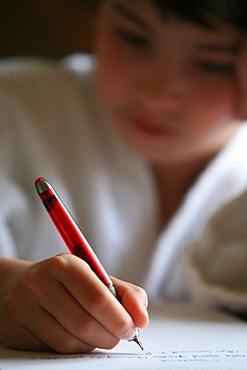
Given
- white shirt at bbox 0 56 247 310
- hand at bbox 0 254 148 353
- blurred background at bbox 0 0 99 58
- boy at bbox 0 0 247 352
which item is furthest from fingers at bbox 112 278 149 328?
blurred background at bbox 0 0 99 58

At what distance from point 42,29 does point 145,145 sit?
0.41 meters

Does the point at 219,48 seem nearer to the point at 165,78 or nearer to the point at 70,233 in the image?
the point at 165,78

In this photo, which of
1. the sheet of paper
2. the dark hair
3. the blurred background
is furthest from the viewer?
the blurred background

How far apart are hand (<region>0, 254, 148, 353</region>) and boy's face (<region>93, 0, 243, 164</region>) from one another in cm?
37

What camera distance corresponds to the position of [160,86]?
0.77 metres

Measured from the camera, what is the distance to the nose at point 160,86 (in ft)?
2.53

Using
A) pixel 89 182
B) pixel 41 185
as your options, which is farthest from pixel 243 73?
pixel 41 185

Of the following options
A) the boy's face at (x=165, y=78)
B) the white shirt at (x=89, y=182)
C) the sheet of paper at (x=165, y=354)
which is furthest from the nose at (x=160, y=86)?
the sheet of paper at (x=165, y=354)

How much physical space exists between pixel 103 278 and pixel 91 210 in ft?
1.49

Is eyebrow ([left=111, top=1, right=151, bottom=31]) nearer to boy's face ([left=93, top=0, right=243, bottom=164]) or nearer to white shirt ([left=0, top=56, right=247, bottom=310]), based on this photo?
boy's face ([left=93, top=0, right=243, bottom=164])

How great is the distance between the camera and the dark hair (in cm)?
73

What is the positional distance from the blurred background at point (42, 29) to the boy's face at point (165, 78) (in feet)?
1.00

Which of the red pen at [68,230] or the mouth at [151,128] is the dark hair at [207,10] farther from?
the red pen at [68,230]

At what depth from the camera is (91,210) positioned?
893 millimetres
